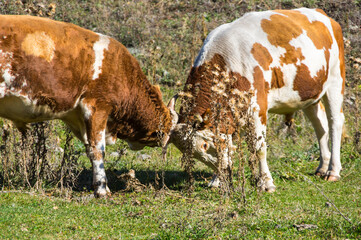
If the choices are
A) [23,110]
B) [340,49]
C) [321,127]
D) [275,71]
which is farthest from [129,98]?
[340,49]

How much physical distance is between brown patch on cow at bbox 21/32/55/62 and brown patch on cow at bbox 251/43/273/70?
9.40 ft

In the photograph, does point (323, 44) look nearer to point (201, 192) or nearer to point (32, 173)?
point (201, 192)

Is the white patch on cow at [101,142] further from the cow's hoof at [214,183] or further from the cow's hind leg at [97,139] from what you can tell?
the cow's hoof at [214,183]

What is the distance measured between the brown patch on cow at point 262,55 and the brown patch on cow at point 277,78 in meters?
0.17

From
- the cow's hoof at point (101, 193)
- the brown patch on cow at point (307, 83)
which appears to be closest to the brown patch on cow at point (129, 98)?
the cow's hoof at point (101, 193)

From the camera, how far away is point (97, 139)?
7.42m

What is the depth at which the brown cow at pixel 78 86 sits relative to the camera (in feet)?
21.6

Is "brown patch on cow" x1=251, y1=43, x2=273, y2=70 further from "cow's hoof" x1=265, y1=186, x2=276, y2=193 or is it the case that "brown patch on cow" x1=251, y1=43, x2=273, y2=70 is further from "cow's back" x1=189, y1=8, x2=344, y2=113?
"cow's hoof" x1=265, y1=186, x2=276, y2=193

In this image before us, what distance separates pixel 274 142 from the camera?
443 inches

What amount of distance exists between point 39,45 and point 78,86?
0.74 m

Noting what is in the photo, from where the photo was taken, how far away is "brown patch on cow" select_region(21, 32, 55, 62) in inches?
260

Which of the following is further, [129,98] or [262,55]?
[262,55]

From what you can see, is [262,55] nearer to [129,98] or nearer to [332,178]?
[129,98]

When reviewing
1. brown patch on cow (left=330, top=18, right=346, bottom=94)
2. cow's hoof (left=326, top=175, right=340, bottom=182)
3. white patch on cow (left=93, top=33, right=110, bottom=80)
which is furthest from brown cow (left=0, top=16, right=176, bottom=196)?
brown patch on cow (left=330, top=18, right=346, bottom=94)
